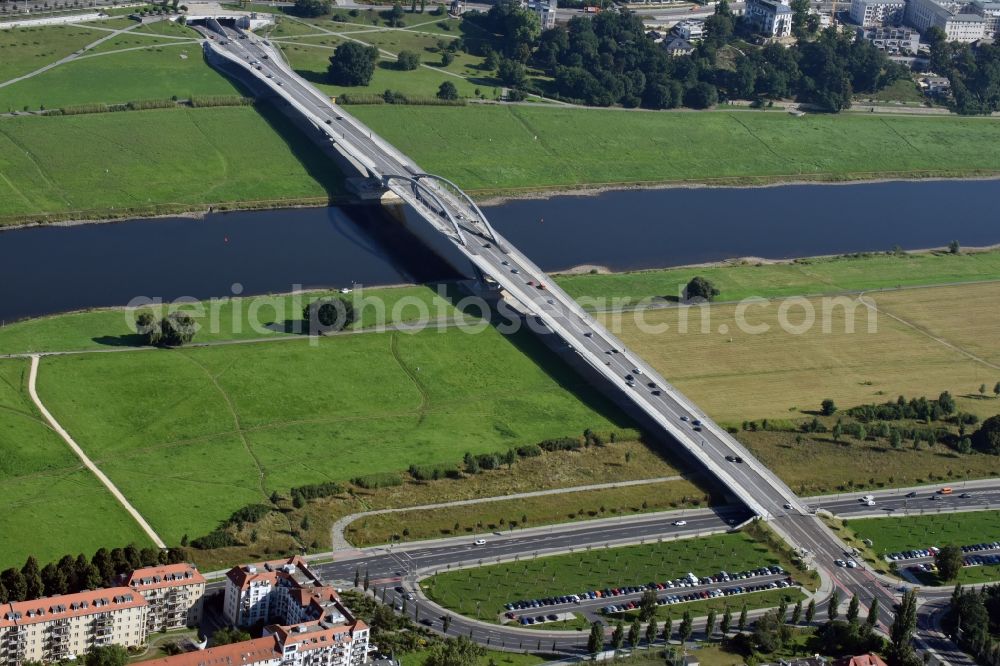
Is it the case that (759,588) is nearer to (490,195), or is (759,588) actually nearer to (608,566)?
(608,566)

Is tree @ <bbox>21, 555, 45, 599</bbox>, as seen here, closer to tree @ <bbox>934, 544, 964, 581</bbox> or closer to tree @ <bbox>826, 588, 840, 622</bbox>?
tree @ <bbox>826, 588, 840, 622</bbox>

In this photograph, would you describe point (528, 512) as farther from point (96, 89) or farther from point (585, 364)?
point (96, 89)

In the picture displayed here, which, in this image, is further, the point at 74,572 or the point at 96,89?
the point at 96,89

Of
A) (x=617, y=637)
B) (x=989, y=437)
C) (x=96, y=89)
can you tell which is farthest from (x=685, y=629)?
(x=96, y=89)

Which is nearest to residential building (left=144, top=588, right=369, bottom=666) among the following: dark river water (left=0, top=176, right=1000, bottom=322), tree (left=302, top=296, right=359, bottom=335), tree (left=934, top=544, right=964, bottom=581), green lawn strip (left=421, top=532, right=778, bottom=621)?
green lawn strip (left=421, top=532, right=778, bottom=621)

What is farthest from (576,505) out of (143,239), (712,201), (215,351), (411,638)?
(712,201)
